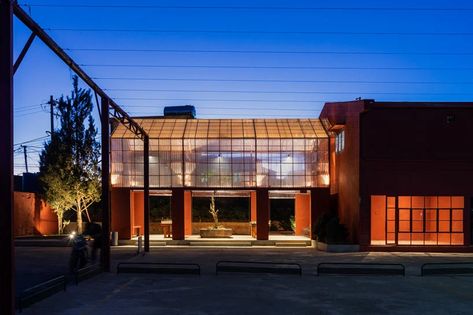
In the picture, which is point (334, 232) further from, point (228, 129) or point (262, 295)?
point (262, 295)

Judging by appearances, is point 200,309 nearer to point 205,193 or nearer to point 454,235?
point 454,235

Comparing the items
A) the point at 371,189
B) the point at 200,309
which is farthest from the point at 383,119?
the point at 200,309

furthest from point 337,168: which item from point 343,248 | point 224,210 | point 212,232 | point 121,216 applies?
point 121,216

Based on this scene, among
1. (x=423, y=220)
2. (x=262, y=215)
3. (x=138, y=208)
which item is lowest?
(x=423, y=220)

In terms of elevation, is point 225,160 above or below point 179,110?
below

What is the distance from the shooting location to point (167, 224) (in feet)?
117

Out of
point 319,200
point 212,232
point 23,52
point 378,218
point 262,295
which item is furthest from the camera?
point 212,232

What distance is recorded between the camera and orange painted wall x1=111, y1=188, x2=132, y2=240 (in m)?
33.9

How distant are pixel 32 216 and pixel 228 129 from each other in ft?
47.0

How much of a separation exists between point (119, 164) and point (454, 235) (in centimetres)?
1965

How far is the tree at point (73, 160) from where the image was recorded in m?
33.6

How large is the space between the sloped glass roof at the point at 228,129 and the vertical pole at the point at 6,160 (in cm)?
2416

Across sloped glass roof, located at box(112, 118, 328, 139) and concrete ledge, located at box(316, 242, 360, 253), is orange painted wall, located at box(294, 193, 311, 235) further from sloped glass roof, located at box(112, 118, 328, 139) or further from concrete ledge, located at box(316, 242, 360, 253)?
concrete ledge, located at box(316, 242, 360, 253)

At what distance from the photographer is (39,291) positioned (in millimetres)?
13891
